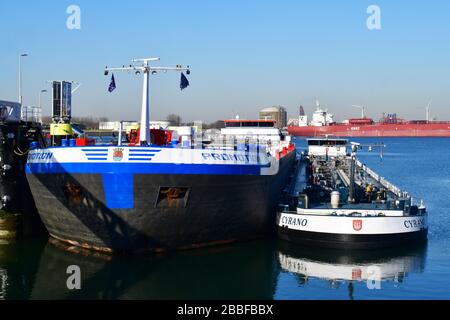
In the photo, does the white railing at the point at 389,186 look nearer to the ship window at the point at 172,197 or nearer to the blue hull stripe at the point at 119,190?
the ship window at the point at 172,197

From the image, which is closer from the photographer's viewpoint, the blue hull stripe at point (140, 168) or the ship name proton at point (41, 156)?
the blue hull stripe at point (140, 168)

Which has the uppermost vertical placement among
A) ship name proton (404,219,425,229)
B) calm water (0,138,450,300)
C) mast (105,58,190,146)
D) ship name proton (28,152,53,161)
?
mast (105,58,190,146)

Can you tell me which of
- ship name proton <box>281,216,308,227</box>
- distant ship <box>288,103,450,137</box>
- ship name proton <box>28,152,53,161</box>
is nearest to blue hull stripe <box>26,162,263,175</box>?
ship name proton <box>28,152,53,161</box>

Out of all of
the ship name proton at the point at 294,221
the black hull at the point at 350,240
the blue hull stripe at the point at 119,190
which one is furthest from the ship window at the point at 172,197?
the black hull at the point at 350,240

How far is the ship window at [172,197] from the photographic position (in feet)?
63.8

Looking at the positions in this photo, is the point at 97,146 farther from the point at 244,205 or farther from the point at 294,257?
the point at 294,257

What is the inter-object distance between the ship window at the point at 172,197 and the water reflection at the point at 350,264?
461 centimetres

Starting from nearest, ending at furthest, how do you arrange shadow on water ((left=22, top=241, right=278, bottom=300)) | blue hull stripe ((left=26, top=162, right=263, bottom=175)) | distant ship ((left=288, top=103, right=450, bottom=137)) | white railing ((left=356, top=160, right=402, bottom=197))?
shadow on water ((left=22, top=241, right=278, bottom=300)), blue hull stripe ((left=26, top=162, right=263, bottom=175)), white railing ((left=356, top=160, right=402, bottom=197)), distant ship ((left=288, top=103, right=450, bottom=137))

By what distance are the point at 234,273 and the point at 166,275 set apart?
2.46 metres

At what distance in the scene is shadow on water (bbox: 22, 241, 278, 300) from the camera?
55.2 ft

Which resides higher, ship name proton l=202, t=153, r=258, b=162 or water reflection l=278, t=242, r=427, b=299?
ship name proton l=202, t=153, r=258, b=162

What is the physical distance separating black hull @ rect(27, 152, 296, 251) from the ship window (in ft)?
0.12

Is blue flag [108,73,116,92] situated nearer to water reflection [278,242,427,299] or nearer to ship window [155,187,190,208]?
ship window [155,187,190,208]
